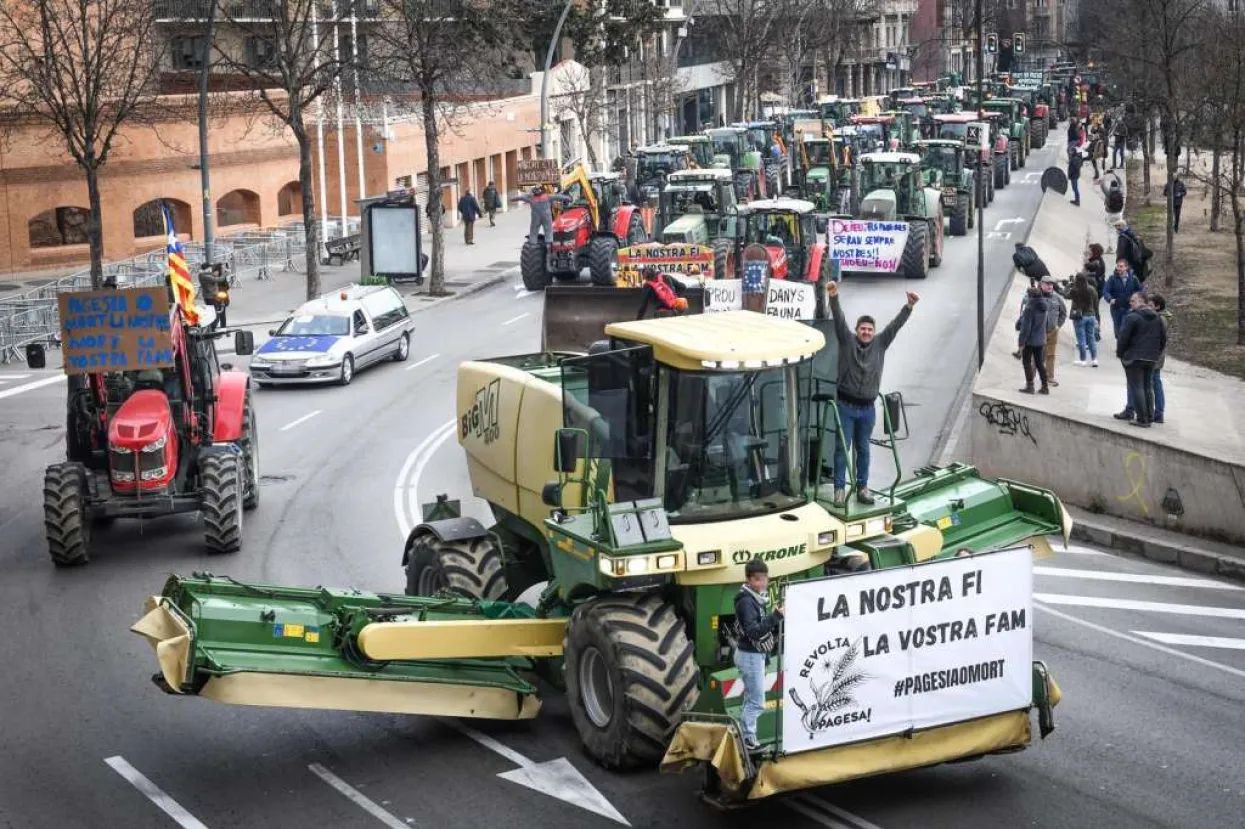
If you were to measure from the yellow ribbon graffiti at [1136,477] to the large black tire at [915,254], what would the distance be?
842 inches

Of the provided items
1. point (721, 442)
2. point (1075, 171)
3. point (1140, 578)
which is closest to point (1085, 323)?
point (1140, 578)

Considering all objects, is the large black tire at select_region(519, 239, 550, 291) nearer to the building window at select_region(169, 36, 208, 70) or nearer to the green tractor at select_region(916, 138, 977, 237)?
the green tractor at select_region(916, 138, 977, 237)

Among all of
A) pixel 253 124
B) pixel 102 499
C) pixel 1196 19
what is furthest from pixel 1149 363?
pixel 1196 19

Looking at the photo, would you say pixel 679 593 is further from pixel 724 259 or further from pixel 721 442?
pixel 724 259

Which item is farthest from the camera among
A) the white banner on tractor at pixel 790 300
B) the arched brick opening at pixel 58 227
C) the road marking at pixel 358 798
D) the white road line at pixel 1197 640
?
the arched brick opening at pixel 58 227

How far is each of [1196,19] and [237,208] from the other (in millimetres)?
32062

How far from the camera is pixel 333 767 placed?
516 inches

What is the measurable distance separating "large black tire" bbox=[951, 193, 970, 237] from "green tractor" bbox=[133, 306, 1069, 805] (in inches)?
1493

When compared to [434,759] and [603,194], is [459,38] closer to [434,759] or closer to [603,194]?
[603,194]

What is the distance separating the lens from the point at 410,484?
927 inches

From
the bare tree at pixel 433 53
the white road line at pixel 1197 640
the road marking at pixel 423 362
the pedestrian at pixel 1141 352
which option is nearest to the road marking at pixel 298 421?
the road marking at pixel 423 362

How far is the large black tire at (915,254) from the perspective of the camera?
139ft

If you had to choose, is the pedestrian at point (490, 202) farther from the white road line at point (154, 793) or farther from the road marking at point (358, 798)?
the road marking at point (358, 798)

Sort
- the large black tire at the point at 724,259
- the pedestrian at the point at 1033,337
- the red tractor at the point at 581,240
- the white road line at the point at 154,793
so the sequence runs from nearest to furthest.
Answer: the white road line at the point at 154,793, the pedestrian at the point at 1033,337, the large black tire at the point at 724,259, the red tractor at the point at 581,240
